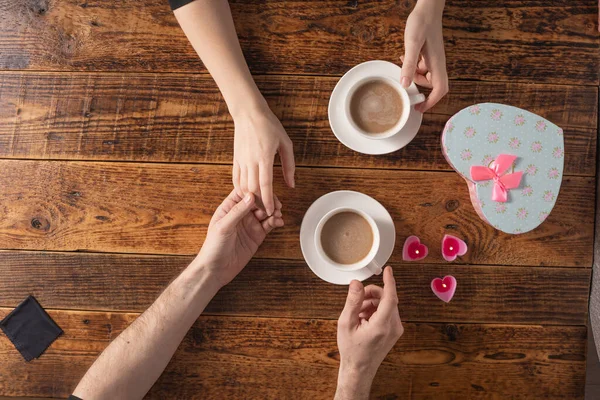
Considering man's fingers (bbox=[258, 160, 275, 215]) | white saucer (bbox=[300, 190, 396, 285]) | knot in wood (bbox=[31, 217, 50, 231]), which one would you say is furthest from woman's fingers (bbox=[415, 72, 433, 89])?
knot in wood (bbox=[31, 217, 50, 231])

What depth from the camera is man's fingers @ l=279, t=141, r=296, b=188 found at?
4.33 feet

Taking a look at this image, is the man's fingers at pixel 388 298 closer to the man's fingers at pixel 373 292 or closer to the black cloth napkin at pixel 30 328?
→ the man's fingers at pixel 373 292

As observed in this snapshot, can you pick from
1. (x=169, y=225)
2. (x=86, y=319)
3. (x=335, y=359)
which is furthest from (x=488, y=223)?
(x=86, y=319)

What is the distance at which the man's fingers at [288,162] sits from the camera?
132 centimetres

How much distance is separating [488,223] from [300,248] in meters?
0.56

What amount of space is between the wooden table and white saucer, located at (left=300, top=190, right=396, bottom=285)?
61mm

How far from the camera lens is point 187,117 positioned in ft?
4.63

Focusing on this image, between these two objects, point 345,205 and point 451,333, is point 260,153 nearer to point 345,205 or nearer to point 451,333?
point 345,205

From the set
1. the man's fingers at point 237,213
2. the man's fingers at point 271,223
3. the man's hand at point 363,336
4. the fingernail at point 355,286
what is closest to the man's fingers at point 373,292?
the man's hand at point 363,336

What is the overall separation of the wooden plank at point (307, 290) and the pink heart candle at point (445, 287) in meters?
0.02

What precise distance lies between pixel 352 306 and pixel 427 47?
2.45 ft

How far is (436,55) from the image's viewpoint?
1271 mm

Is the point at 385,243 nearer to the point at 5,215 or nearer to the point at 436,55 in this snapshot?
the point at 436,55

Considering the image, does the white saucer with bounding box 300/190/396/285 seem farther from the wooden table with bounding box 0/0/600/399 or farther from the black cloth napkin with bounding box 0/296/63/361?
the black cloth napkin with bounding box 0/296/63/361
